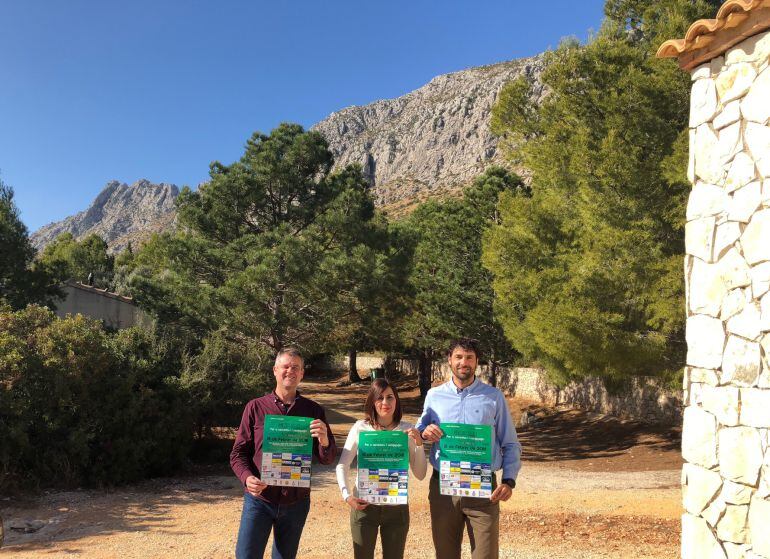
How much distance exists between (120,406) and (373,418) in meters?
7.30

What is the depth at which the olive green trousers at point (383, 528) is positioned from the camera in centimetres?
326

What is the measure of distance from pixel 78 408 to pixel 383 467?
7.37m

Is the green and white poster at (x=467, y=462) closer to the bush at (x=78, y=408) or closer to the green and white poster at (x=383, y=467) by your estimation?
the green and white poster at (x=383, y=467)

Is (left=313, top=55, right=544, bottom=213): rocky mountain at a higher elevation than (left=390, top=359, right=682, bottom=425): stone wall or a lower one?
higher

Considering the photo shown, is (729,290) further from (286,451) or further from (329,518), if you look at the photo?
(329,518)

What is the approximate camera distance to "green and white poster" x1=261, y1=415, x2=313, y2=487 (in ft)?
10.8

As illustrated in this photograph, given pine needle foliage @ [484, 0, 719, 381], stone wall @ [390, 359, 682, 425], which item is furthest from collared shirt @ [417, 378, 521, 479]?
stone wall @ [390, 359, 682, 425]

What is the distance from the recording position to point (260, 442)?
3.37 meters

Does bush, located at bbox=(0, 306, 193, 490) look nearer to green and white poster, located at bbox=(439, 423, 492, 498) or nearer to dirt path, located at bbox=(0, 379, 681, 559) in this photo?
dirt path, located at bbox=(0, 379, 681, 559)

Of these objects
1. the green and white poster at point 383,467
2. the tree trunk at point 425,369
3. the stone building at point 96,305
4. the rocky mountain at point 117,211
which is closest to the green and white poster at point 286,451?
the green and white poster at point 383,467

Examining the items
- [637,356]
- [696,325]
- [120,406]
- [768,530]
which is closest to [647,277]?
[637,356]

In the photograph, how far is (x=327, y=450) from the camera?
3.45 metres

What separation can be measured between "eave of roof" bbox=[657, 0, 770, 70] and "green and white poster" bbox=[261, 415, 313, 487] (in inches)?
156

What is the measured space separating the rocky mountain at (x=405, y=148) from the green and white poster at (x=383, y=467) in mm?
69141
